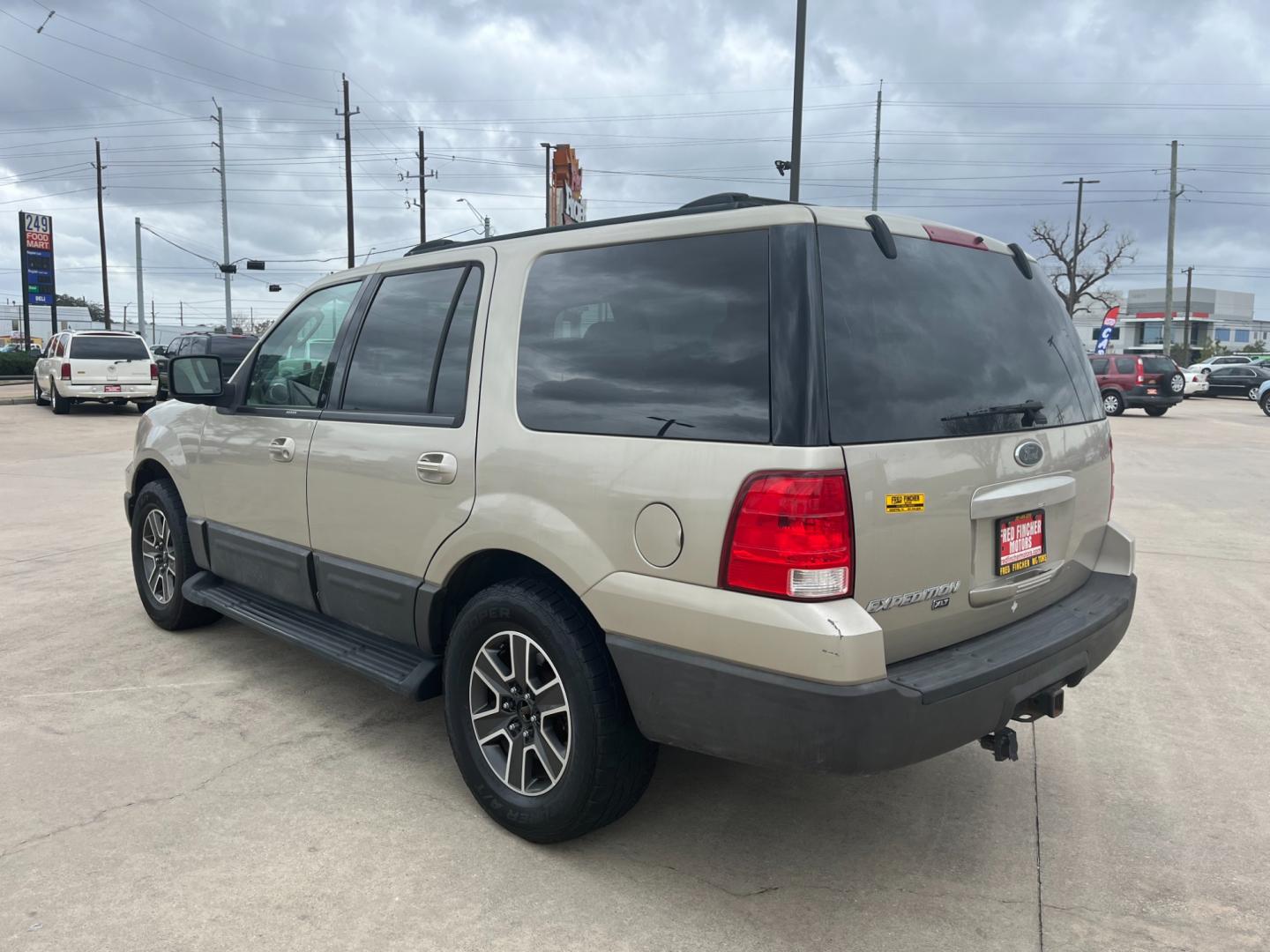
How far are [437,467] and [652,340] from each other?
0.96 meters

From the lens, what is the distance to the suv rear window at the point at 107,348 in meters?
19.4

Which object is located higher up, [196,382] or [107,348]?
[107,348]

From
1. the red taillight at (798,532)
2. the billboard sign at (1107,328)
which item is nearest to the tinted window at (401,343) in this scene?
the red taillight at (798,532)

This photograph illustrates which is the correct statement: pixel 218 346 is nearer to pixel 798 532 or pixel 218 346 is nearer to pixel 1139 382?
pixel 798 532

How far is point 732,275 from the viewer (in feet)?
8.57

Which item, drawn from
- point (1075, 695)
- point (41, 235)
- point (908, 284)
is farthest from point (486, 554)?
point (41, 235)

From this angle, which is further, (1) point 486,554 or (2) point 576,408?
(1) point 486,554

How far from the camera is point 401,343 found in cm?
365

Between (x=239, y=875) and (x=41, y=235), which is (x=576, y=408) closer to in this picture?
(x=239, y=875)

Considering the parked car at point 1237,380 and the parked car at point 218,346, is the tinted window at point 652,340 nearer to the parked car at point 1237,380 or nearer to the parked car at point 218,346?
the parked car at point 218,346

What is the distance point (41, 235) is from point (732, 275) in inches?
2111

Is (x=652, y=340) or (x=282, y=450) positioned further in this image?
(x=282, y=450)

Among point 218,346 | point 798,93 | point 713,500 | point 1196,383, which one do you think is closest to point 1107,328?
point 1196,383

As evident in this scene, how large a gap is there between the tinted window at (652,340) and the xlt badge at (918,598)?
53 cm
